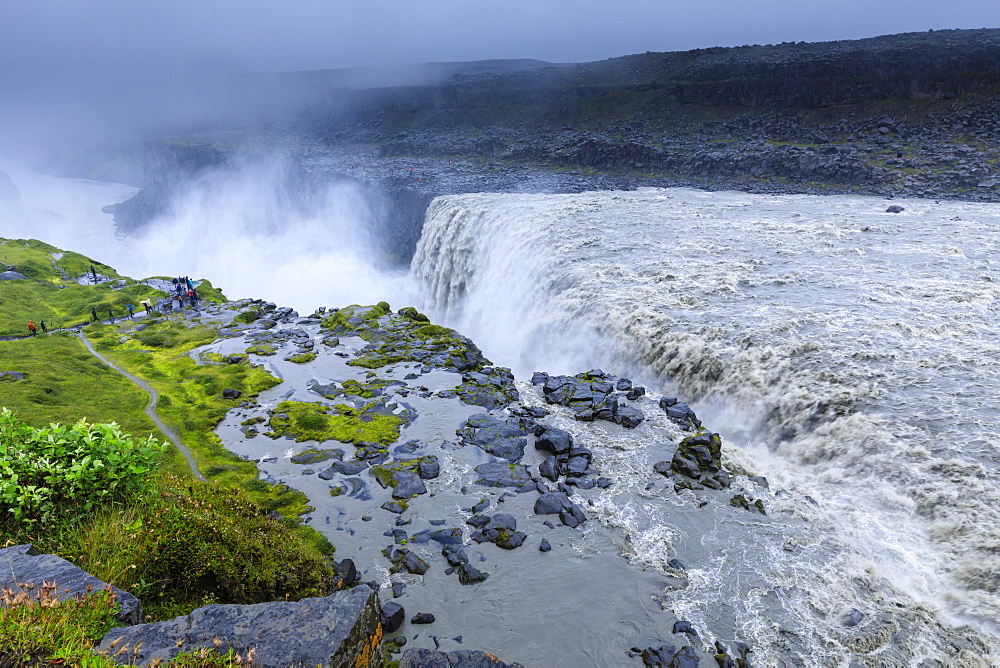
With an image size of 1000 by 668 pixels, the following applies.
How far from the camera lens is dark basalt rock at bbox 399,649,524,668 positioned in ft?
29.1

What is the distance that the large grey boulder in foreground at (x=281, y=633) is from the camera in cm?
662

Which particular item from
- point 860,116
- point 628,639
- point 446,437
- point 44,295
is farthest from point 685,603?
point 860,116

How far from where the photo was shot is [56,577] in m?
7.04

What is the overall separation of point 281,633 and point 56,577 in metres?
3.00

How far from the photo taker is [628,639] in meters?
12.7

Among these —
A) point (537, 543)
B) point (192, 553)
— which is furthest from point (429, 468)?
point (192, 553)

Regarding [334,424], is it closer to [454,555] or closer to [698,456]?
[454,555]

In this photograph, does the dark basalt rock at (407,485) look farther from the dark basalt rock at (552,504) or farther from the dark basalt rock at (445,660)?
the dark basalt rock at (445,660)

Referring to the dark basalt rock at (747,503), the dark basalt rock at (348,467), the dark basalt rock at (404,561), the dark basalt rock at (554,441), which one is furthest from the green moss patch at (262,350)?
the dark basalt rock at (747,503)

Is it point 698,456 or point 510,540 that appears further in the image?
point 698,456

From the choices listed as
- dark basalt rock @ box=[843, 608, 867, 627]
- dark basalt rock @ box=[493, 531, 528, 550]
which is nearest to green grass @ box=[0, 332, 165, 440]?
dark basalt rock @ box=[493, 531, 528, 550]

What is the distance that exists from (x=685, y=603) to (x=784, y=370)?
1275 centimetres

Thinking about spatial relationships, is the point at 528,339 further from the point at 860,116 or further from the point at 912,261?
the point at 860,116

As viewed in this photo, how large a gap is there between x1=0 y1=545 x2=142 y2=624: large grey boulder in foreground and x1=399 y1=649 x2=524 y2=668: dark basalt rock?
4.13 meters
